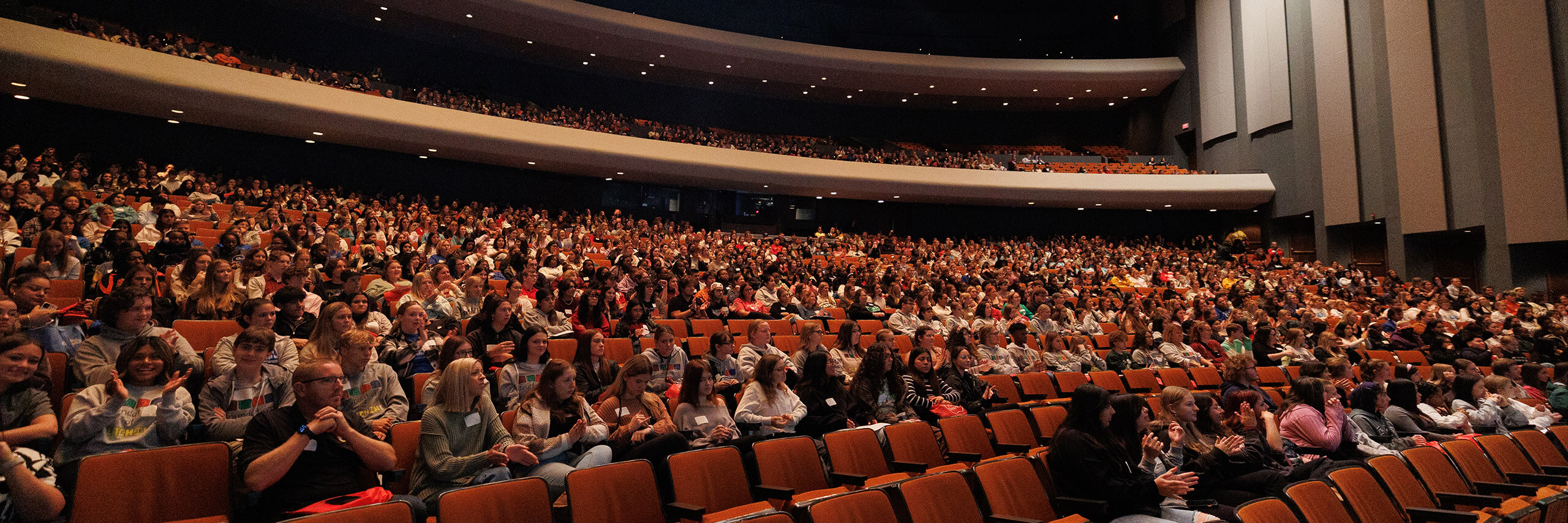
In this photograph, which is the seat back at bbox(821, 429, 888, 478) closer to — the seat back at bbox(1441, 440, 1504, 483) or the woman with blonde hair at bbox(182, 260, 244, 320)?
the seat back at bbox(1441, 440, 1504, 483)

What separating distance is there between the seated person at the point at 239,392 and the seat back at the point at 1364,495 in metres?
4.37

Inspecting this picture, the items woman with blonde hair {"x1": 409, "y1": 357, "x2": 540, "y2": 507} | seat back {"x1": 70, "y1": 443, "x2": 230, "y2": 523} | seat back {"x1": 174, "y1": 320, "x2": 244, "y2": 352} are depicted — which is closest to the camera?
seat back {"x1": 70, "y1": 443, "x2": 230, "y2": 523}

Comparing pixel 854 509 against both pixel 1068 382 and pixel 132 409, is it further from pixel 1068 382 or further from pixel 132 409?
pixel 1068 382

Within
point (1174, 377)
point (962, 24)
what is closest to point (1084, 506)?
point (1174, 377)

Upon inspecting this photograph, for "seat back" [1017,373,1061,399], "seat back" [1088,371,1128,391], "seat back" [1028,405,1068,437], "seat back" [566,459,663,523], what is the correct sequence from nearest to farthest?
"seat back" [566,459,663,523] < "seat back" [1028,405,1068,437] < "seat back" [1017,373,1061,399] < "seat back" [1088,371,1128,391]

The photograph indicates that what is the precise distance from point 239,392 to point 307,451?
0.75m

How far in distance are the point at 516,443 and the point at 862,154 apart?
Result: 586 inches

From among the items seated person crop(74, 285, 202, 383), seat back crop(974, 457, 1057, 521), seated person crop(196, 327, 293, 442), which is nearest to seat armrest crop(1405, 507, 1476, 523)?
seat back crop(974, 457, 1057, 521)

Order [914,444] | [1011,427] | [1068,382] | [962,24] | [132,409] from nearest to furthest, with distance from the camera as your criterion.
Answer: [132,409]
[914,444]
[1011,427]
[1068,382]
[962,24]

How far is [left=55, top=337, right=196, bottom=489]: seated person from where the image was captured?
2.34 meters

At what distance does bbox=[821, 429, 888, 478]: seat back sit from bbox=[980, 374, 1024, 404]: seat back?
2.02 m

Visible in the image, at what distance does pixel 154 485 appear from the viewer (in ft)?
7.34

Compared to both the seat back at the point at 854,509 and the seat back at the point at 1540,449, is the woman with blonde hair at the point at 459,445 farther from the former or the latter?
the seat back at the point at 1540,449

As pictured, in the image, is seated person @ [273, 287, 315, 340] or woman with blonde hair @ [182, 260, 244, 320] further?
woman with blonde hair @ [182, 260, 244, 320]
